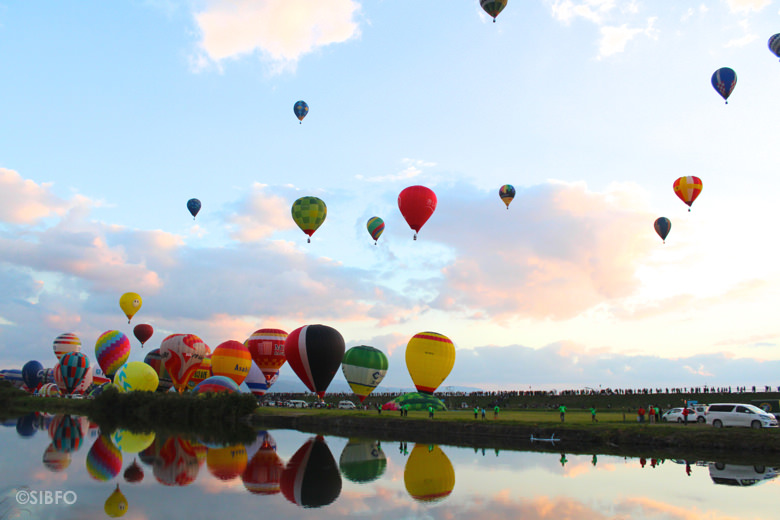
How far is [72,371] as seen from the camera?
65375mm

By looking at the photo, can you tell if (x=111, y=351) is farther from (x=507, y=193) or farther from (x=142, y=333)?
(x=507, y=193)

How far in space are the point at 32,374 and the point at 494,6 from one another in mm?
75900

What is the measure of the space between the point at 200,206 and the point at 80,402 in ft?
71.2

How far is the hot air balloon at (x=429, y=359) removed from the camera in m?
49.6

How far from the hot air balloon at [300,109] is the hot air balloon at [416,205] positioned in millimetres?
12852

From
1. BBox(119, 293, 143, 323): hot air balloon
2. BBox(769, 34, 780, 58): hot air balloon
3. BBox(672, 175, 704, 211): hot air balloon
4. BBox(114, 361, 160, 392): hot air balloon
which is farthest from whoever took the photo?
BBox(119, 293, 143, 323): hot air balloon

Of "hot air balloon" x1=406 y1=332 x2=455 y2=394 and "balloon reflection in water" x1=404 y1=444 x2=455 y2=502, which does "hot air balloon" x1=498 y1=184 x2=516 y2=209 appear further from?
"balloon reflection in water" x1=404 y1=444 x2=455 y2=502

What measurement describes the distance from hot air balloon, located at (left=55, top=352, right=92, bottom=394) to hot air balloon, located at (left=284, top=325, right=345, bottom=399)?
89.6 feet

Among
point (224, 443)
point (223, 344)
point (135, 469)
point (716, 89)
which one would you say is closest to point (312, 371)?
Answer: point (223, 344)

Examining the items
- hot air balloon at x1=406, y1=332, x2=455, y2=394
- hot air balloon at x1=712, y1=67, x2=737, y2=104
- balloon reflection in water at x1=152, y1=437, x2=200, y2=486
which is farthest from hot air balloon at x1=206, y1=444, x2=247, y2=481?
hot air balloon at x1=712, y1=67, x2=737, y2=104

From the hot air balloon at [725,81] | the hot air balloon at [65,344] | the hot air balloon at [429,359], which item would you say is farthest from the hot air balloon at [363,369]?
the hot air balloon at [65,344]

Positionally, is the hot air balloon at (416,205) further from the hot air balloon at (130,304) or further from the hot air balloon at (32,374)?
the hot air balloon at (32,374)

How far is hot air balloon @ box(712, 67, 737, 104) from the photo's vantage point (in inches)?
1714

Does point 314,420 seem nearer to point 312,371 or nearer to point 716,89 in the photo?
point 312,371
